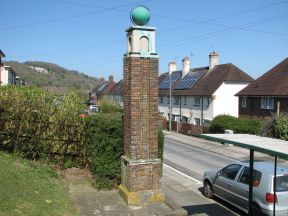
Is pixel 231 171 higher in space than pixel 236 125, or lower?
lower

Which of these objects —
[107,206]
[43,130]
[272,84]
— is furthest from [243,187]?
[272,84]

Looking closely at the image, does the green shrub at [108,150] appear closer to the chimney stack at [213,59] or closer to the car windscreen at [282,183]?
the car windscreen at [282,183]

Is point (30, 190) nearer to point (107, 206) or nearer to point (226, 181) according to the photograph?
point (107, 206)

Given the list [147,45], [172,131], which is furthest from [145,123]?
[172,131]

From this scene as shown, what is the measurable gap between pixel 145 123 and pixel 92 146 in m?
2.29

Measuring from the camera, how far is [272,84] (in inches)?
1390

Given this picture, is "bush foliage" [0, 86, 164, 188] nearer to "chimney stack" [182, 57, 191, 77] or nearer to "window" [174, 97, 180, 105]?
"window" [174, 97, 180, 105]

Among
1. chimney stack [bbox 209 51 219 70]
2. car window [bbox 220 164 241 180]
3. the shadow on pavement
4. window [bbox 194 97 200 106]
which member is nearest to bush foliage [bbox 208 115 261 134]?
window [bbox 194 97 200 106]

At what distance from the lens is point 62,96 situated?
1311 centimetres

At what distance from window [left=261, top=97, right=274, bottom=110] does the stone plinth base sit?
2726 centimetres

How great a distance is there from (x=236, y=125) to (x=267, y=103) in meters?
3.56

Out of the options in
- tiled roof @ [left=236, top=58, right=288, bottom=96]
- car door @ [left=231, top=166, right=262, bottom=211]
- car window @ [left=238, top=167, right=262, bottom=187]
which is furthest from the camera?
tiled roof @ [left=236, top=58, right=288, bottom=96]

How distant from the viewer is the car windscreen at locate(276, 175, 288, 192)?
10500 mm

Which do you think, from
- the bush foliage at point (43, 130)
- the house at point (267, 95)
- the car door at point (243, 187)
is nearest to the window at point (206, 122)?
the house at point (267, 95)
